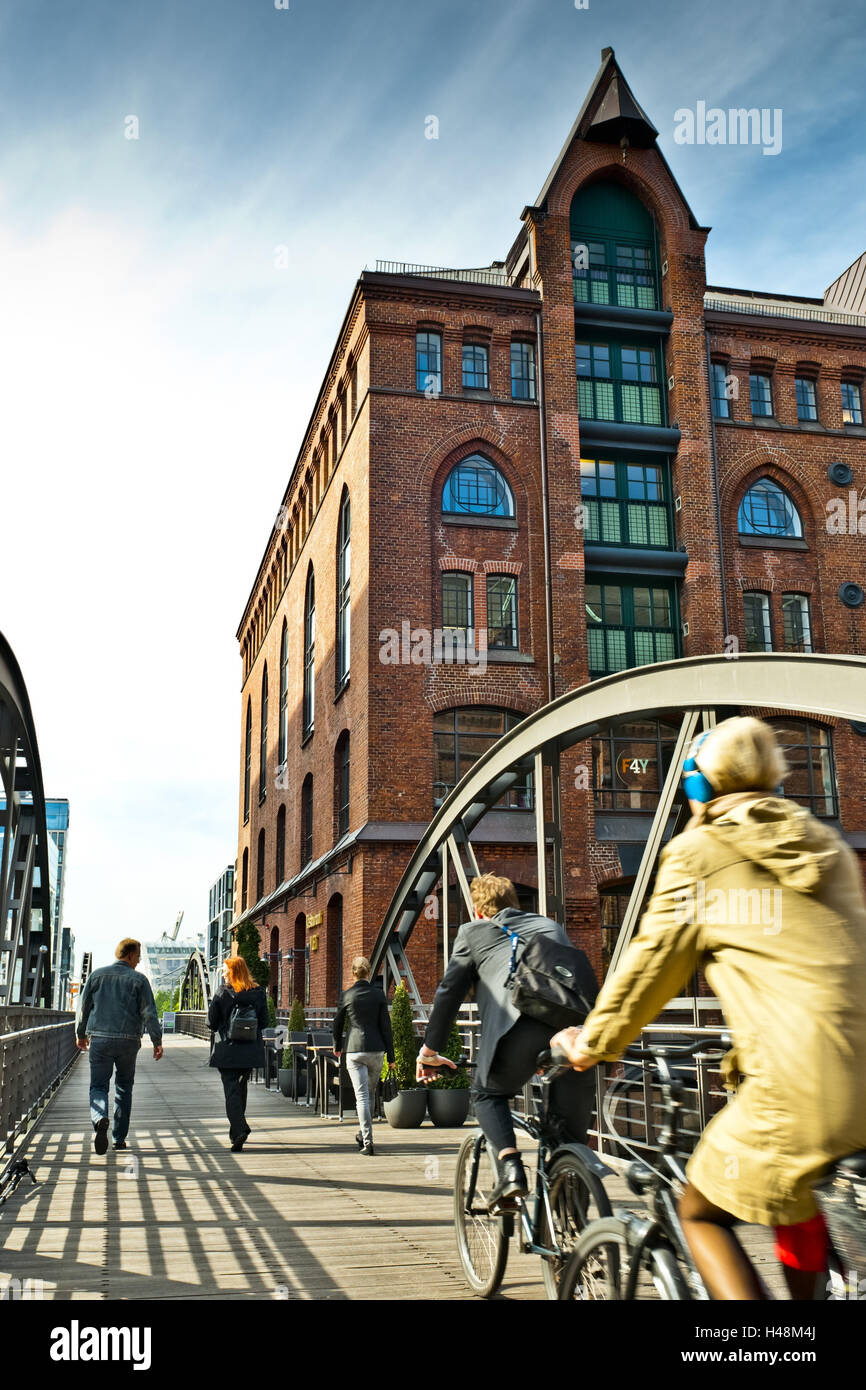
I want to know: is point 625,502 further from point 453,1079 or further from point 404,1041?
point 453,1079

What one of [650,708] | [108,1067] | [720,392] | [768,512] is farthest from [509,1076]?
[720,392]

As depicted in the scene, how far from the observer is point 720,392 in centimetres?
2722

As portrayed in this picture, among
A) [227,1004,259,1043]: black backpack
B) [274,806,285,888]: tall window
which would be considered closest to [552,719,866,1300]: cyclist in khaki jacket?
[227,1004,259,1043]: black backpack

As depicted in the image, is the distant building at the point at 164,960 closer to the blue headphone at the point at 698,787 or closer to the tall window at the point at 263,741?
the tall window at the point at 263,741

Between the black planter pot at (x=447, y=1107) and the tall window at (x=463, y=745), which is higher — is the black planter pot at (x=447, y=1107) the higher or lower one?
the lower one

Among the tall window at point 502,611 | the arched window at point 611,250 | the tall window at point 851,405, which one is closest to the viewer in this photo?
the tall window at point 502,611

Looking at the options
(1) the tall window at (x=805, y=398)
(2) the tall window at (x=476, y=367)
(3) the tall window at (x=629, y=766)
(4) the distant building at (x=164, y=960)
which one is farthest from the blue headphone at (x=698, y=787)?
(4) the distant building at (x=164, y=960)

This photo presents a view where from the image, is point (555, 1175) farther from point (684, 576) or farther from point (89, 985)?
point (684, 576)

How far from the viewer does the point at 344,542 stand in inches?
1101

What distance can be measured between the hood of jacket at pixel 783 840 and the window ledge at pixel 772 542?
24.8m

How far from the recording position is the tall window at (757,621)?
1021 inches

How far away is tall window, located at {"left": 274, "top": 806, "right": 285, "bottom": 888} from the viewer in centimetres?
3581

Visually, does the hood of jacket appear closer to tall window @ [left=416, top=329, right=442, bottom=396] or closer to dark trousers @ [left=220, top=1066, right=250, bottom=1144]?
dark trousers @ [left=220, top=1066, right=250, bottom=1144]

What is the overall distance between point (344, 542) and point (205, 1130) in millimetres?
17428
